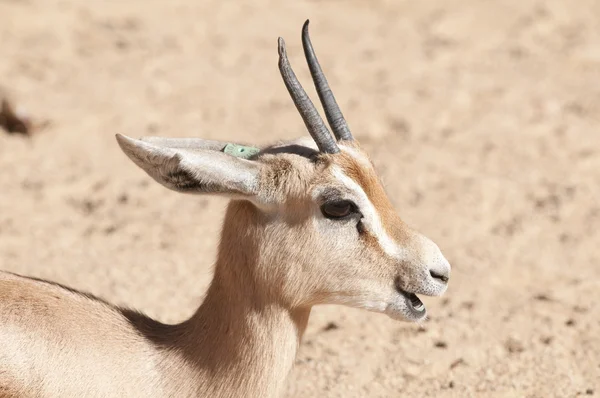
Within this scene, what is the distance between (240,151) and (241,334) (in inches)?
37.5

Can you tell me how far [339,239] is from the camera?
16.1ft

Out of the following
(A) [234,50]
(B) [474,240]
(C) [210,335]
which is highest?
(A) [234,50]

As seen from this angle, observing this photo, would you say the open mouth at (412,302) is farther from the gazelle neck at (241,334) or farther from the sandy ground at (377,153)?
the sandy ground at (377,153)

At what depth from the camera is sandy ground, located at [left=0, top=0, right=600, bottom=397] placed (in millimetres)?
6746

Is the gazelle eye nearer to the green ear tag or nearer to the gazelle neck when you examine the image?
the gazelle neck

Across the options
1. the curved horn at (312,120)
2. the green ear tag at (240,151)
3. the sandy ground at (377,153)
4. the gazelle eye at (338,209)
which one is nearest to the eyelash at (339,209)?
the gazelle eye at (338,209)

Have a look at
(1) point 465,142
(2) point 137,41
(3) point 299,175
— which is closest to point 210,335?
(3) point 299,175

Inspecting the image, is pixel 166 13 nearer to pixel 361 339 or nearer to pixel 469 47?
pixel 469 47

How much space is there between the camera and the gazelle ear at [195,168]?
14.8ft

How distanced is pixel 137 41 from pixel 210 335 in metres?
7.41

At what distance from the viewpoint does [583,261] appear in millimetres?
7844

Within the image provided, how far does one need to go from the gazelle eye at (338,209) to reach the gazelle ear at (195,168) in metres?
0.36

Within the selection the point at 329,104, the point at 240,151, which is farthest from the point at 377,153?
the point at 240,151

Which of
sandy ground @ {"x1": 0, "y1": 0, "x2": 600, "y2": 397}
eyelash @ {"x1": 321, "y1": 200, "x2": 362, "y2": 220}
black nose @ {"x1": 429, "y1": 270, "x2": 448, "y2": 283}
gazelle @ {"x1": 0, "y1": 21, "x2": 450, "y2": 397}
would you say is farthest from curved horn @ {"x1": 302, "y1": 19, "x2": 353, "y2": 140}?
sandy ground @ {"x1": 0, "y1": 0, "x2": 600, "y2": 397}
